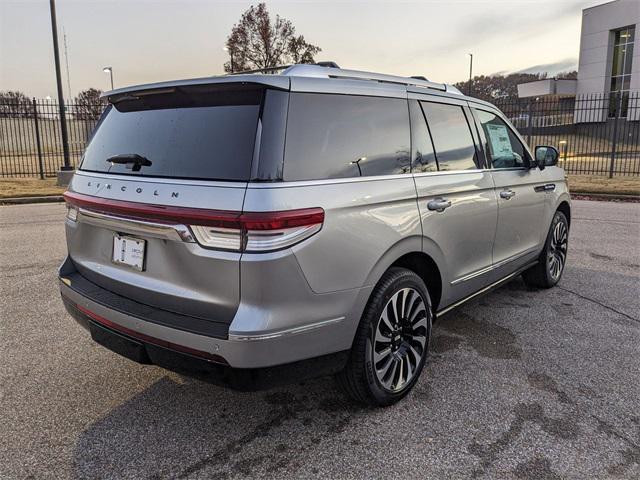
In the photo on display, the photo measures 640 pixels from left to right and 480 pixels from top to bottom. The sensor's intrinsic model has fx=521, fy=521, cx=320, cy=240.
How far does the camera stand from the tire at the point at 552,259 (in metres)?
5.02

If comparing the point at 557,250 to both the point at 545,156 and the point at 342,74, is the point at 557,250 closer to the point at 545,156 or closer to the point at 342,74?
the point at 545,156

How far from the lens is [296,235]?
7.58 ft

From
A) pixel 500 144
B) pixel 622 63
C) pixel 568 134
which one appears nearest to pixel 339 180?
pixel 500 144

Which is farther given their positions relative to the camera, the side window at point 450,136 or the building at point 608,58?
the building at point 608,58

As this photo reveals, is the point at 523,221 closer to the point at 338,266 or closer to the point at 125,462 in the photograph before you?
the point at 338,266

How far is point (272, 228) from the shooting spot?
2225 millimetres

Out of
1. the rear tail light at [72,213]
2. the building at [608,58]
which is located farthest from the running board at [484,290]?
the building at [608,58]

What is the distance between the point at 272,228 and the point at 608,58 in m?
43.2

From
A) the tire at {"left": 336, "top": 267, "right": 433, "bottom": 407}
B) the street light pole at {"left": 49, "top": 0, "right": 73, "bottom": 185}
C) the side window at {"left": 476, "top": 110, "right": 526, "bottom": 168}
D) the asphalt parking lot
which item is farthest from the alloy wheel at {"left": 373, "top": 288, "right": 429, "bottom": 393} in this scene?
the street light pole at {"left": 49, "top": 0, "right": 73, "bottom": 185}

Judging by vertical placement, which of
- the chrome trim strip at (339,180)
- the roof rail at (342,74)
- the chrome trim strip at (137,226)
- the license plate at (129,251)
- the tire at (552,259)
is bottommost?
the tire at (552,259)

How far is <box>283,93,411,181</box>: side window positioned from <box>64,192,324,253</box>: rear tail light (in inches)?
8.3

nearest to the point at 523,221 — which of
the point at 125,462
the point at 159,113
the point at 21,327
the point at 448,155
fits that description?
the point at 448,155

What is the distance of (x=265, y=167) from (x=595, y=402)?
2.38 metres

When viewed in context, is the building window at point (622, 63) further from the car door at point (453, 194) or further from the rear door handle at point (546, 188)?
the car door at point (453, 194)
